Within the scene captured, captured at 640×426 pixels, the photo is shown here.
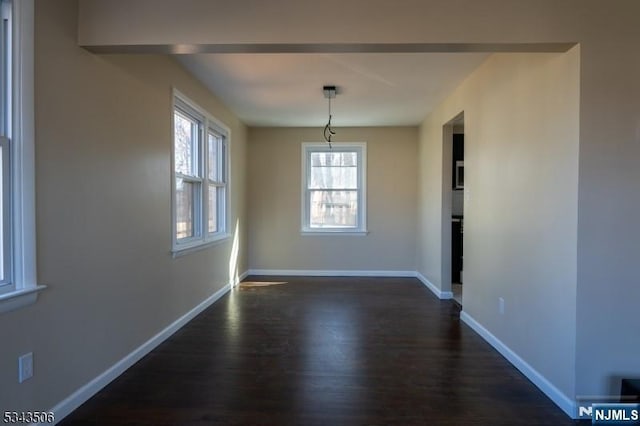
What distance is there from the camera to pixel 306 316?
4.19m

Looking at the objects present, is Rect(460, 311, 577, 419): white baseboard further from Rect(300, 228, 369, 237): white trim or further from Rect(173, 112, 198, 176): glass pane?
Rect(173, 112, 198, 176): glass pane

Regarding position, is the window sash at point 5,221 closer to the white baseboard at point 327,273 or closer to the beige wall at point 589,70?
the beige wall at point 589,70

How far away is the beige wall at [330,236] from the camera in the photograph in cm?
647

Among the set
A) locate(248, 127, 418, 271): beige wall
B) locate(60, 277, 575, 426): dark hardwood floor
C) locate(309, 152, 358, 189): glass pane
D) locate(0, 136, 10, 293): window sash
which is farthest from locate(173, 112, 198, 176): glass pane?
locate(309, 152, 358, 189): glass pane

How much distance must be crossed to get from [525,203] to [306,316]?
97.4 inches

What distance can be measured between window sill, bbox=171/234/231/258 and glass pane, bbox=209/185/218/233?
0.56 ft

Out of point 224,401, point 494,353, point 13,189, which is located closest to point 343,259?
point 494,353

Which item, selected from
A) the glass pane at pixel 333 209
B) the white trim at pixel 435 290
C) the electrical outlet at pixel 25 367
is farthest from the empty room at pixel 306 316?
the glass pane at pixel 333 209

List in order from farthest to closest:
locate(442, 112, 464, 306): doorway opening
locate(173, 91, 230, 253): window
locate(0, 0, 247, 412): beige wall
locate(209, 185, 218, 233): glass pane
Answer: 1. locate(209, 185, 218, 233): glass pane
2. locate(442, 112, 464, 306): doorway opening
3. locate(173, 91, 230, 253): window
4. locate(0, 0, 247, 412): beige wall

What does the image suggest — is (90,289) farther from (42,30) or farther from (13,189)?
(42,30)

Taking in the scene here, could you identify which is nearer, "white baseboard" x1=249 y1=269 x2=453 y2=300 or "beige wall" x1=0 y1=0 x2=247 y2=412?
"beige wall" x1=0 y1=0 x2=247 y2=412

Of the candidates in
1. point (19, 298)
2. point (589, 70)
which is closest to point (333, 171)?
point (589, 70)

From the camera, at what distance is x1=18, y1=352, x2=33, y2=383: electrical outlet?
189 cm

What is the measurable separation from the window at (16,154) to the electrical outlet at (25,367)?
273mm
